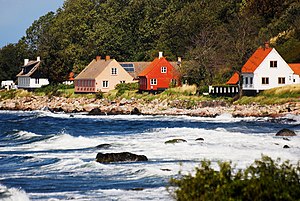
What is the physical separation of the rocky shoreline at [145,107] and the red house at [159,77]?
522 cm

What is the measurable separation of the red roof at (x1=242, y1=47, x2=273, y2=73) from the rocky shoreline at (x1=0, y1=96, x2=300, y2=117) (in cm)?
562

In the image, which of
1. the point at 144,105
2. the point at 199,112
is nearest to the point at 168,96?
the point at 144,105

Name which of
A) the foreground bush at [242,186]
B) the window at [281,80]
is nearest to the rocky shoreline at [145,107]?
the window at [281,80]

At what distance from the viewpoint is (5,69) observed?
436ft

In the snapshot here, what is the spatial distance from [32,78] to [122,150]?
257 ft

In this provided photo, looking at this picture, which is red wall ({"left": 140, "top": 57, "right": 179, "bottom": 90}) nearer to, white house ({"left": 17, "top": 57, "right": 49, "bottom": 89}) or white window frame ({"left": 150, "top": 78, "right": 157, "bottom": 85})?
white window frame ({"left": 150, "top": 78, "right": 157, "bottom": 85})

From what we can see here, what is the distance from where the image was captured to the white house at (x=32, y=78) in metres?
112

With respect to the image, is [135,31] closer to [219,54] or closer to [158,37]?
[158,37]

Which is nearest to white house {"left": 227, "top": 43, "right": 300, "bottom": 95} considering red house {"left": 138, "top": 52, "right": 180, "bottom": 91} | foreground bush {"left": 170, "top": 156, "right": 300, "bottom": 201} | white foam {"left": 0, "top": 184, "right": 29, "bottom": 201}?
red house {"left": 138, "top": 52, "right": 180, "bottom": 91}

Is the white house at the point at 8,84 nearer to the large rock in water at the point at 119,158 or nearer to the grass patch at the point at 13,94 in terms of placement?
the grass patch at the point at 13,94

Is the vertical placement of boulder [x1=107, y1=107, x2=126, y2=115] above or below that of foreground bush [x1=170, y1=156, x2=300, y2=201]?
above

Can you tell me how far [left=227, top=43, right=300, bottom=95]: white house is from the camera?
69875 millimetres

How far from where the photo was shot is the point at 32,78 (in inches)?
4429

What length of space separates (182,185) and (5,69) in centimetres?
12013
